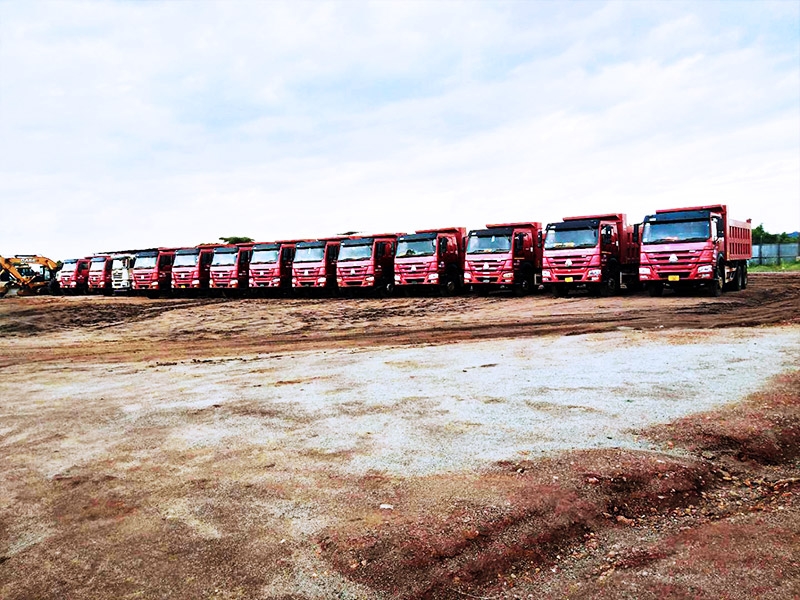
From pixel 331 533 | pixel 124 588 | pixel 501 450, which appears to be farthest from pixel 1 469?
pixel 501 450

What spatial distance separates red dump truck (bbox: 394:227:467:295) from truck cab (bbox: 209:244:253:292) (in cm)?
945

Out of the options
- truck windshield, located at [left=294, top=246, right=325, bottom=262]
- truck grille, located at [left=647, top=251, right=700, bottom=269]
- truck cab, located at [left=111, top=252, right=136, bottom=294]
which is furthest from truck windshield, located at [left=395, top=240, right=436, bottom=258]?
truck cab, located at [left=111, top=252, right=136, bottom=294]

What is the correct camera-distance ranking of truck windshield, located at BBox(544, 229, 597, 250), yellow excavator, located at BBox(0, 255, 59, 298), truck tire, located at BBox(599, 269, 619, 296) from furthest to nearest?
yellow excavator, located at BBox(0, 255, 59, 298) → truck tire, located at BBox(599, 269, 619, 296) → truck windshield, located at BBox(544, 229, 597, 250)

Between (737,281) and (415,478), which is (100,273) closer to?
(737,281)

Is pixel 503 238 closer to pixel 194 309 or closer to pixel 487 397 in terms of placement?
pixel 194 309

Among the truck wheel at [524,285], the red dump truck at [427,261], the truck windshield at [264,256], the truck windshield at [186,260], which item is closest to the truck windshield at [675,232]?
the truck wheel at [524,285]

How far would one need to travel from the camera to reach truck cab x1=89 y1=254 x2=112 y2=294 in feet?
130

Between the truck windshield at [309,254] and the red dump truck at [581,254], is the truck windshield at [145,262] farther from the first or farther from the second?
the red dump truck at [581,254]

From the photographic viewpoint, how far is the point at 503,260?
24.7 metres

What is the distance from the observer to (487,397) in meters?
6.65

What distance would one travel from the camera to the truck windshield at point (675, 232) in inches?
796

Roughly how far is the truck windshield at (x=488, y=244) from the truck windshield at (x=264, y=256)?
10496mm

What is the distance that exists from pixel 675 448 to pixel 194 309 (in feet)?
70.4

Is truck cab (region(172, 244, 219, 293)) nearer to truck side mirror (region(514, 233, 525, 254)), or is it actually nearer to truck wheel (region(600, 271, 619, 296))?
truck side mirror (region(514, 233, 525, 254))
